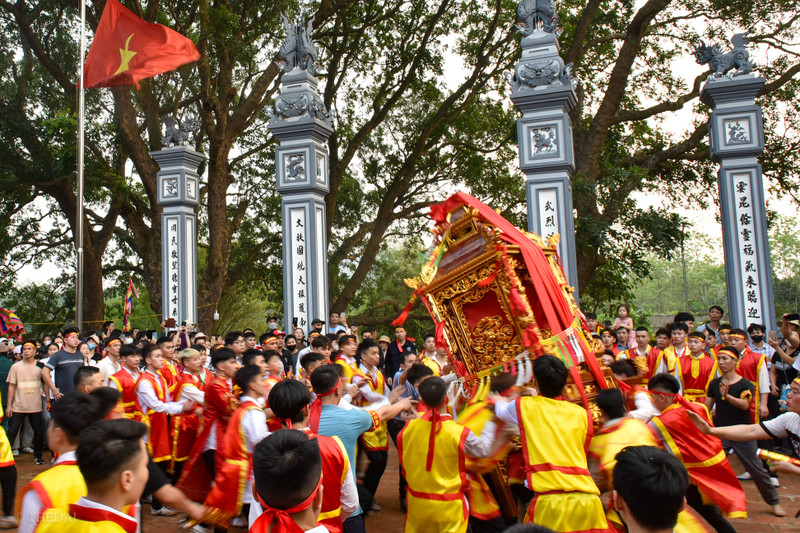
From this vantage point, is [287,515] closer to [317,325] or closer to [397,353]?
[397,353]

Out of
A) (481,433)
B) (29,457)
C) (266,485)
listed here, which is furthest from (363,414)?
(29,457)

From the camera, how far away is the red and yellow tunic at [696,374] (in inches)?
277

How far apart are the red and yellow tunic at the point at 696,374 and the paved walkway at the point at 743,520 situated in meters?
0.95

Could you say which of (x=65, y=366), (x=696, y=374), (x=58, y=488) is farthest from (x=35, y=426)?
(x=696, y=374)

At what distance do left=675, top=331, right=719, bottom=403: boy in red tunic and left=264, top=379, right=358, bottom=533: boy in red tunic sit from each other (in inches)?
196

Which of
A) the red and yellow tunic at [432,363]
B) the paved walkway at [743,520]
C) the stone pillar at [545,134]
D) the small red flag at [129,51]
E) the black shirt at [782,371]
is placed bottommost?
the paved walkway at [743,520]

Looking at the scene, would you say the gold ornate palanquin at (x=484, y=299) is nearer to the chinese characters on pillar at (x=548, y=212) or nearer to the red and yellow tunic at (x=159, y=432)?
the red and yellow tunic at (x=159, y=432)

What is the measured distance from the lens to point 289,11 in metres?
15.0

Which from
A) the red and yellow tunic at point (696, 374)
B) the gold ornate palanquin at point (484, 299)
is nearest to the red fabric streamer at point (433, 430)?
the gold ornate palanquin at point (484, 299)

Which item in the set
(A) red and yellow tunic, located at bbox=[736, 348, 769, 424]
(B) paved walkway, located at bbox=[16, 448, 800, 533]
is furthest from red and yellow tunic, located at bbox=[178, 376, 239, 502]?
(A) red and yellow tunic, located at bbox=[736, 348, 769, 424]

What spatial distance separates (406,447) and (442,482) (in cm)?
31

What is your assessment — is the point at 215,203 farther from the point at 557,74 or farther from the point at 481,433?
the point at 481,433

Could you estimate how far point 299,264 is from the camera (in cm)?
1086

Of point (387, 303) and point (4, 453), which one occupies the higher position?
point (387, 303)
